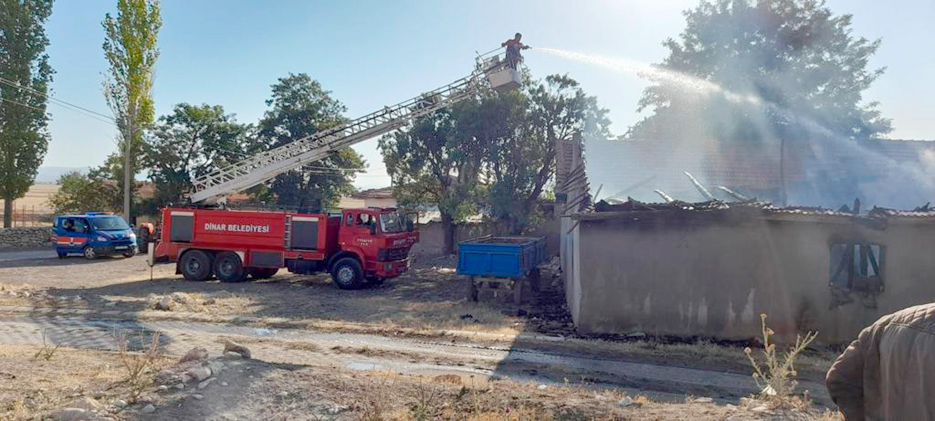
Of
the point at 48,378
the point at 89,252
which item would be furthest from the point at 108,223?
the point at 48,378

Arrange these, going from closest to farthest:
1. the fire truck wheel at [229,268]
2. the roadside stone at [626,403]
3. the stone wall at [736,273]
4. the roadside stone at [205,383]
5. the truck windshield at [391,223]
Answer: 1. the roadside stone at [205,383]
2. the roadside stone at [626,403]
3. the stone wall at [736,273]
4. the truck windshield at [391,223]
5. the fire truck wheel at [229,268]

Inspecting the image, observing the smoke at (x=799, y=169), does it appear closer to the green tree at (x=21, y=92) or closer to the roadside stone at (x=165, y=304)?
the roadside stone at (x=165, y=304)

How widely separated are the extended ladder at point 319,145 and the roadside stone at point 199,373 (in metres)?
13.6

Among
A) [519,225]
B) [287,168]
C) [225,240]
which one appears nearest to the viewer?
[225,240]

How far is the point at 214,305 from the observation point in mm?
13883

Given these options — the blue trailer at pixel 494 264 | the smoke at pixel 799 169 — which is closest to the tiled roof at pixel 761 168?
the smoke at pixel 799 169


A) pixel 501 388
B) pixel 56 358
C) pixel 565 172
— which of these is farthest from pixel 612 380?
pixel 565 172

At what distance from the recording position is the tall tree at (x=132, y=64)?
3078cm

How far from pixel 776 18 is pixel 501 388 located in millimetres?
24508

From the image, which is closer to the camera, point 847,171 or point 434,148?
point 847,171

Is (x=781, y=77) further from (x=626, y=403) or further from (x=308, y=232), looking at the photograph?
(x=626, y=403)

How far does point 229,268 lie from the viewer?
1817 cm

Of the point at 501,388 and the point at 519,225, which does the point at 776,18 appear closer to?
the point at 519,225

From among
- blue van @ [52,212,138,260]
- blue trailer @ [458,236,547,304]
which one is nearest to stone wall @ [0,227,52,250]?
blue van @ [52,212,138,260]
